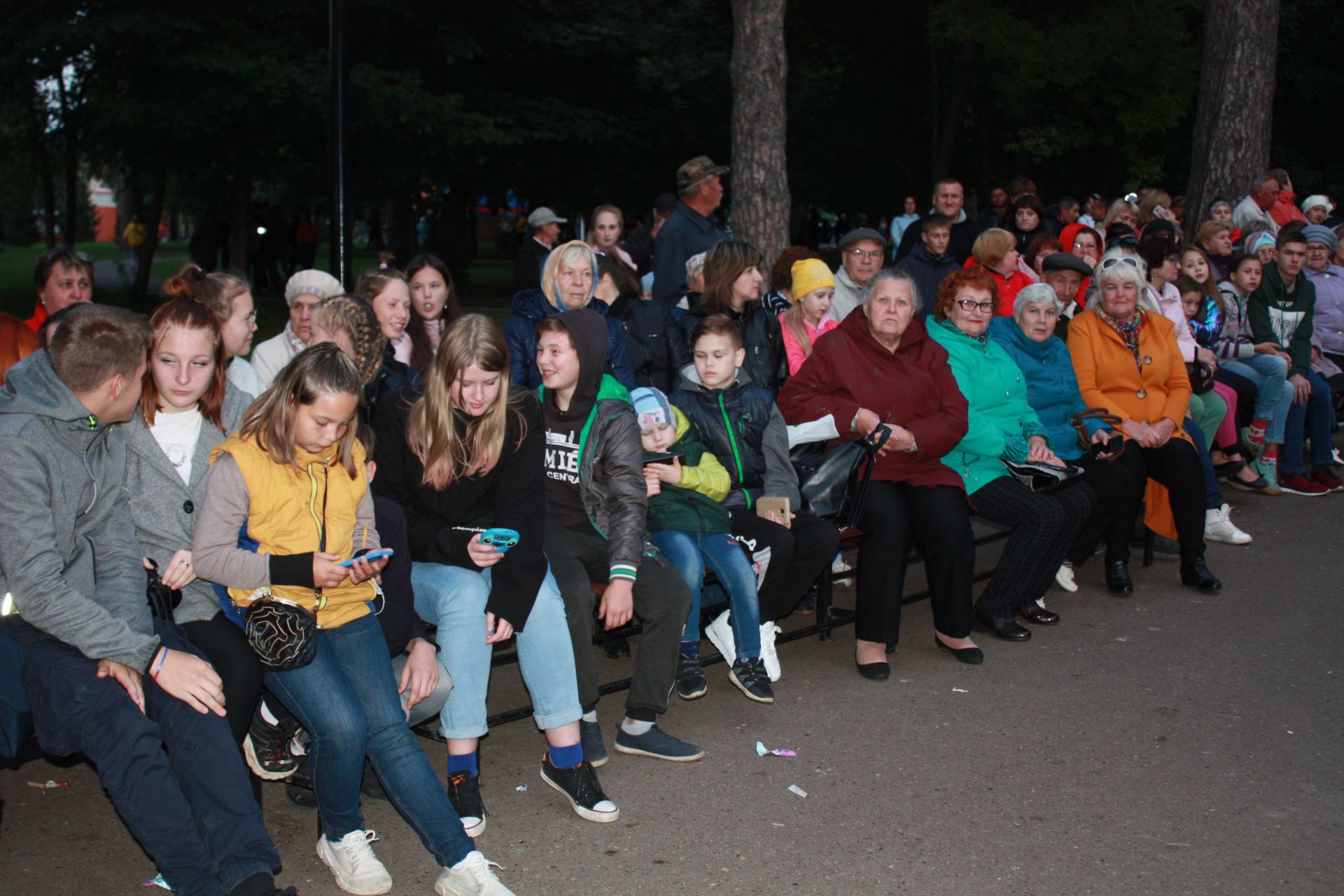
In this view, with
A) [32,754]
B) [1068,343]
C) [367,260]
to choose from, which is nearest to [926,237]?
[1068,343]

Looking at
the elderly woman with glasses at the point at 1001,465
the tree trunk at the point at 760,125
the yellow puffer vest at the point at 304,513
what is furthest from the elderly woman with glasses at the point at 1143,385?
the yellow puffer vest at the point at 304,513

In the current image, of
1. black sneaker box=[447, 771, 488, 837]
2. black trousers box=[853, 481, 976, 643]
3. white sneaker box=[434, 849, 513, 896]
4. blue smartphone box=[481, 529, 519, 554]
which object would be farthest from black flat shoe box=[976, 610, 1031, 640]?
white sneaker box=[434, 849, 513, 896]

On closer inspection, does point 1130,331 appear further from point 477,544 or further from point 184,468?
point 184,468

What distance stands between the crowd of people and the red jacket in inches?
0.6

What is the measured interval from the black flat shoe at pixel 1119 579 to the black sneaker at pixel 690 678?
9.44ft

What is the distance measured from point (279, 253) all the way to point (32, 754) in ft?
78.1

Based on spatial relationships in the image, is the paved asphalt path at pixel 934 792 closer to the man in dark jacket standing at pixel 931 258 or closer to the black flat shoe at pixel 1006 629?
the black flat shoe at pixel 1006 629

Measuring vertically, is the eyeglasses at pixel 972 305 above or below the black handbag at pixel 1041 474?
above

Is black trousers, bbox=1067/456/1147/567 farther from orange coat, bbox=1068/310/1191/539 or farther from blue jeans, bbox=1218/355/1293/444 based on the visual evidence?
blue jeans, bbox=1218/355/1293/444

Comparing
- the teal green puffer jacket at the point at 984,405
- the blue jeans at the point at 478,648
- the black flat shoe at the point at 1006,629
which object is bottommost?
the black flat shoe at the point at 1006,629

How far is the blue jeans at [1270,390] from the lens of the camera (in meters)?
9.18

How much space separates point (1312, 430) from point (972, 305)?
463 centimetres

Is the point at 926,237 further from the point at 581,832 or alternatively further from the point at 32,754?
the point at 32,754

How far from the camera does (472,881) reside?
11.9 feet
